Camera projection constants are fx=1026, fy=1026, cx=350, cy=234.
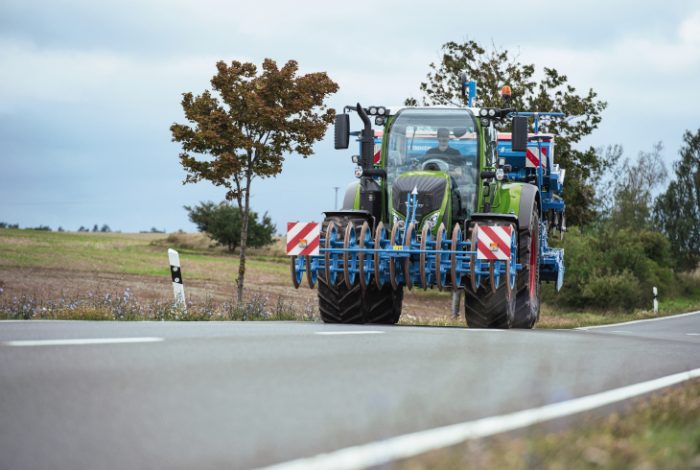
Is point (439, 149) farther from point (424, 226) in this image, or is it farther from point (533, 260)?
point (533, 260)

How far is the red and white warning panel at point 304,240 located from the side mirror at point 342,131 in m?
1.22

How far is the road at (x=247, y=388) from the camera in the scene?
3.90 m

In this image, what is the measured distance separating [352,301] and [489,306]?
1875 mm

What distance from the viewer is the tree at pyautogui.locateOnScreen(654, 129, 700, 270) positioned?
3103 inches

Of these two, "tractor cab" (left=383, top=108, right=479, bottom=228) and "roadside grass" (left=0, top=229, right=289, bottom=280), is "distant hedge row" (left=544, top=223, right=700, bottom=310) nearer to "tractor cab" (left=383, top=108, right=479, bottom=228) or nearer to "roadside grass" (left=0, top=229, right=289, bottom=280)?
"roadside grass" (left=0, top=229, right=289, bottom=280)

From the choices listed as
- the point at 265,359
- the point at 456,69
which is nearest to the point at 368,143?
the point at 265,359

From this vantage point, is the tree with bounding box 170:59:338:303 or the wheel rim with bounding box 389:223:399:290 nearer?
the wheel rim with bounding box 389:223:399:290

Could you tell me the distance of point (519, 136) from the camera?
1374 centimetres

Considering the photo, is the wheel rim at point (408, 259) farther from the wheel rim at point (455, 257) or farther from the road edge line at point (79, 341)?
the road edge line at point (79, 341)

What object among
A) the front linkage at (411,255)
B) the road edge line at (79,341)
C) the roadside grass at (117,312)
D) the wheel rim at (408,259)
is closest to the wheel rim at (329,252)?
the front linkage at (411,255)

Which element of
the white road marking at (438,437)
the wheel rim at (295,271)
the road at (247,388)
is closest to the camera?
the white road marking at (438,437)

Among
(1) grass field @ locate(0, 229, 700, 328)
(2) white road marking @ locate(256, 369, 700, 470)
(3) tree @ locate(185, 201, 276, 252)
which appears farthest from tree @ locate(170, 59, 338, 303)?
(3) tree @ locate(185, 201, 276, 252)

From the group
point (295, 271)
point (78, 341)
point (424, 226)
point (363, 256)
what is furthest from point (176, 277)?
point (78, 341)

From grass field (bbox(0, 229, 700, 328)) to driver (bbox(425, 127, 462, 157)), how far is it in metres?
2.89
